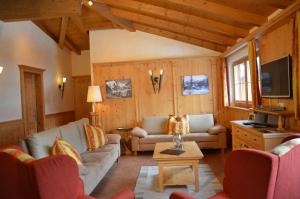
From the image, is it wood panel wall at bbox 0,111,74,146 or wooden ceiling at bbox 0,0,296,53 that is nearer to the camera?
wooden ceiling at bbox 0,0,296,53

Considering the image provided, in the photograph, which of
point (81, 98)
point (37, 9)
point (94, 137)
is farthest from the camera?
point (81, 98)

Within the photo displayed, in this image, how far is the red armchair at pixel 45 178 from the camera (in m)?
1.83

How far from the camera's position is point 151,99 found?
6465 mm

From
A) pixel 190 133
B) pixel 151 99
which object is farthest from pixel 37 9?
pixel 190 133

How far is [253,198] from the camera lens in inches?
65.1

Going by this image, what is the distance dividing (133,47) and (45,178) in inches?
207

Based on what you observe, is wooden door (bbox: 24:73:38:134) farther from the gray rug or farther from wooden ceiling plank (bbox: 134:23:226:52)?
the gray rug

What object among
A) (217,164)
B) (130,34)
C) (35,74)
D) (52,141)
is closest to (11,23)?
(35,74)

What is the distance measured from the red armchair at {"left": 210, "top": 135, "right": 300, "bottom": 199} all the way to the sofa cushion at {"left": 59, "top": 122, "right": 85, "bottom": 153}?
274 cm

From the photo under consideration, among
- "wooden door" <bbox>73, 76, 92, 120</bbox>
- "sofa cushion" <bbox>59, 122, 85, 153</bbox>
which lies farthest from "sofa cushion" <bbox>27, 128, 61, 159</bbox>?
"wooden door" <bbox>73, 76, 92, 120</bbox>

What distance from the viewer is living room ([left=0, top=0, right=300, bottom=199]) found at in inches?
78.0

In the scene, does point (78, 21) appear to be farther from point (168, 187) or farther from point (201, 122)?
point (168, 187)

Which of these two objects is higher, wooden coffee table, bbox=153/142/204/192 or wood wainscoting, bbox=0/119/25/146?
wood wainscoting, bbox=0/119/25/146

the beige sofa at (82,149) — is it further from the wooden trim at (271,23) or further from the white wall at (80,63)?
the white wall at (80,63)
